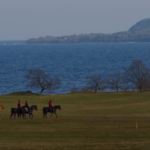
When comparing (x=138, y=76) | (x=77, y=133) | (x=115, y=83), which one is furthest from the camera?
(x=115, y=83)

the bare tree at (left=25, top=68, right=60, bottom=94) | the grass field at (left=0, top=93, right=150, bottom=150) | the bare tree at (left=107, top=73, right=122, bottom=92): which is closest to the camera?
the grass field at (left=0, top=93, right=150, bottom=150)

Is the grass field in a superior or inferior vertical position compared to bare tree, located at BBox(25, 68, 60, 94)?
superior

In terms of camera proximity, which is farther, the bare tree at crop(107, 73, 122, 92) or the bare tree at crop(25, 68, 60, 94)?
the bare tree at crop(107, 73, 122, 92)

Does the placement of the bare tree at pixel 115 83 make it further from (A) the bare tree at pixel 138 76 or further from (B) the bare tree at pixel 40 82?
(B) the bare tree at pixel 40 82

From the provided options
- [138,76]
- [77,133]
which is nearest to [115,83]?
[138,76]

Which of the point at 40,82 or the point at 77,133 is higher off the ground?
the point at 77,133

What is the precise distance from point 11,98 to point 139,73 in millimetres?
25913

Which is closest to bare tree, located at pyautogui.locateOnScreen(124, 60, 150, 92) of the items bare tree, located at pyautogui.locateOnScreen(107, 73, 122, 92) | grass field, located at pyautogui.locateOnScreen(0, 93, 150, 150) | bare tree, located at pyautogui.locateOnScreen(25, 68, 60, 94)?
bare tree, located at pyautogui.locateOnScreen(107, 73, 122, 92)

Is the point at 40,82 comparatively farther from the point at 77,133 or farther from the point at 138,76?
the point at 77,133

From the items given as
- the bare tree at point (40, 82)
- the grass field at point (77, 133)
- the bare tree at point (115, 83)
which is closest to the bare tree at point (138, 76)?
the bare tree at point (115, 83)

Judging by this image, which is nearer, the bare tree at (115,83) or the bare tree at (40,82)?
the bare tree at (40,82)

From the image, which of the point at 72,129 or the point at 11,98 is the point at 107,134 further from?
the point at 11,98

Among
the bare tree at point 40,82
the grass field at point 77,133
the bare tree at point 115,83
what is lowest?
the bare tree at point 115,83

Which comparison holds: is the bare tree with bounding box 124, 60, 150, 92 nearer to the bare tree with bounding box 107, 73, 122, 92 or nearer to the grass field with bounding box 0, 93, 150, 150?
the bare tree with bounding box 107, 73, 122, 92
